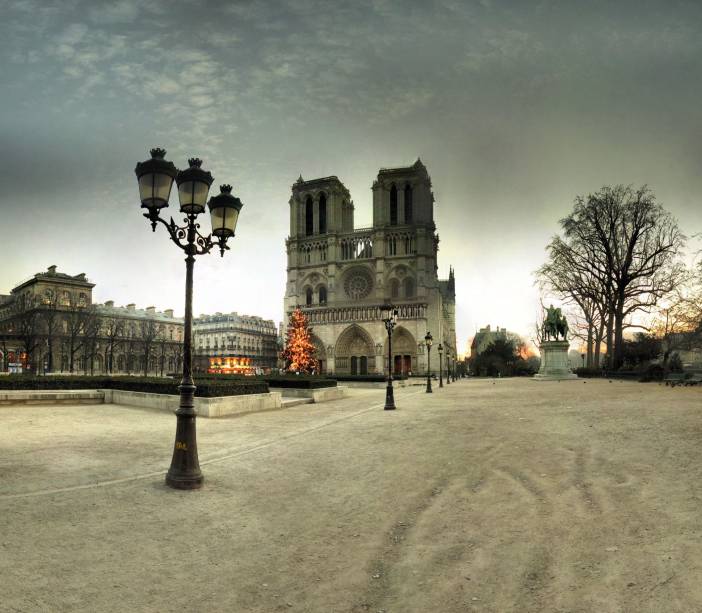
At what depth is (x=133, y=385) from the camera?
18.9 m

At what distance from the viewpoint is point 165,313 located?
10600 centimetres

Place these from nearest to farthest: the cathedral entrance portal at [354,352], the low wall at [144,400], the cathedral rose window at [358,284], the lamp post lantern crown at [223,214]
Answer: the lamp post lantern crown at [223,214]
the low wall at [144,400]
the cathedral entrance portal at [354,352]
the cathedral rose window at [358,284]

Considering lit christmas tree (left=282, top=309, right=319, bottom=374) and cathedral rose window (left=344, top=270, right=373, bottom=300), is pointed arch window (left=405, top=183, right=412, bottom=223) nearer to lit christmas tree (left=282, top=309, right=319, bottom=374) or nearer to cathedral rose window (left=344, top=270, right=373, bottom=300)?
cathedral rose window (left=344, top=270, right=373, bottom=300)

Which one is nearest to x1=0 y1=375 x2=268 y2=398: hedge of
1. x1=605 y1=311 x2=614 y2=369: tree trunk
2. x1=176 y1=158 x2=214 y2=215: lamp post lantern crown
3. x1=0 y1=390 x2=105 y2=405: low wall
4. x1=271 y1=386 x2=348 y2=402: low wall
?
x1=0 y1=390 x2=105 y2=405: low wall

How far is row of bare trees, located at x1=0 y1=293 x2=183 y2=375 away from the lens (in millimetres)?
54594

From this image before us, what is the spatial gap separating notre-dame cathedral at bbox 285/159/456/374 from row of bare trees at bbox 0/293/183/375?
25914 mm

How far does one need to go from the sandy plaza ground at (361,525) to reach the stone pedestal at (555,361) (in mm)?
36365

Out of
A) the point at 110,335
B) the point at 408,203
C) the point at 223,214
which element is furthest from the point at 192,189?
the point at 408,203

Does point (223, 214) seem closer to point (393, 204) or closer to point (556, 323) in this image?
point (556, 323)

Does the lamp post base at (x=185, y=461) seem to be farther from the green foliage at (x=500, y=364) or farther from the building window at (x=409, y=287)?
the building window at (x=409, y=287)

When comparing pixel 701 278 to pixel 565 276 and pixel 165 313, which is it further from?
pixel 165 313

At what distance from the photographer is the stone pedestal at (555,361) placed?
45.0 meters

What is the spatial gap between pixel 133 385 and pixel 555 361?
3836 cm

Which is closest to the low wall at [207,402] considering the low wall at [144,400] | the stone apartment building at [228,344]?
the low wall at [144,400]
